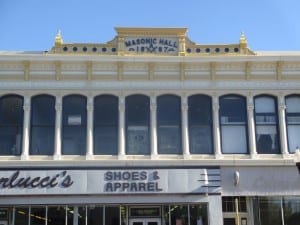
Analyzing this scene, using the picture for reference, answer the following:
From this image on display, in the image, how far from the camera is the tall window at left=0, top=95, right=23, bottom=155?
25122 millimetres

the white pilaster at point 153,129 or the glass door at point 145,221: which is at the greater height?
the white pilaster at point 153,129

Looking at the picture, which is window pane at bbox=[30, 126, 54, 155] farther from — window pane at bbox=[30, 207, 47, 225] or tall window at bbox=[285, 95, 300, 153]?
tall window at bbox=[285, 95, 300, 153]

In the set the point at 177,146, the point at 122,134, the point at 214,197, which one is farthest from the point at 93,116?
the point at 214,197

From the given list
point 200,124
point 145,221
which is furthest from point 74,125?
point 200,124

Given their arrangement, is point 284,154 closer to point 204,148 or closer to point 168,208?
point 204,148

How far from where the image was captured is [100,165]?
80.9ft

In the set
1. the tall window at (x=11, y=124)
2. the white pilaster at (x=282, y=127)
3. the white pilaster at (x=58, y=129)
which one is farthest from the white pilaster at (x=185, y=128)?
the tall window at (x=11, y=124)

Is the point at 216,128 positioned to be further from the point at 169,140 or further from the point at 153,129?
the point at 153,129

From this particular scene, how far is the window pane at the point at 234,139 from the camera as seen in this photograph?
2553cm

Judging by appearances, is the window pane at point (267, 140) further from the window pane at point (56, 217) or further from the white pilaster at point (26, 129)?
the white pilaster at point (26, 129)

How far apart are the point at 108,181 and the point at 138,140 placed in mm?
2510

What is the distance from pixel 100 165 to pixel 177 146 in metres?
3.86

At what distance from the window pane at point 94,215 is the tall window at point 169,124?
4009 millimetres

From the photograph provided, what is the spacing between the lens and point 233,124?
25812 millimetres
